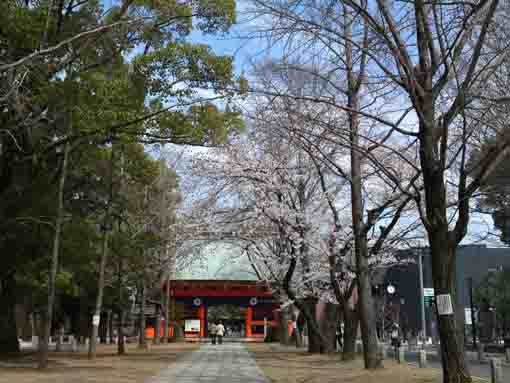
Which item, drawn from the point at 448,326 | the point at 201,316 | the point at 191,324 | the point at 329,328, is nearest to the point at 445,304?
the point at 448,326

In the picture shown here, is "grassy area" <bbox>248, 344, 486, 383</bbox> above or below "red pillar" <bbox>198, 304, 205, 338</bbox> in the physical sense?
below

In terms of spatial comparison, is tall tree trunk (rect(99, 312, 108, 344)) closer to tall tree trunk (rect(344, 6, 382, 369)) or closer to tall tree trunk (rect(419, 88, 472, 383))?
tall tree trunk (rect(344, 6, 382, 369))

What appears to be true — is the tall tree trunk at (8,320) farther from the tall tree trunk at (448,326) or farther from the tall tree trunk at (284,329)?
the tall tree trunk at (284,329)

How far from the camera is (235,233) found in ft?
85.8

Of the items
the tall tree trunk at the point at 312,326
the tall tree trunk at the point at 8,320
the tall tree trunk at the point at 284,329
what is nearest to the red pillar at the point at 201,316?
the tall tree trunk at the point at 284,329

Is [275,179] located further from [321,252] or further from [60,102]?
[60,102]

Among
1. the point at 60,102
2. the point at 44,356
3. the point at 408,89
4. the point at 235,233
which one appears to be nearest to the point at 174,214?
the point at 235,233

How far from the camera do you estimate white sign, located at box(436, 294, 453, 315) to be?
10773 millimetres

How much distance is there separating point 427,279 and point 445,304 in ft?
172

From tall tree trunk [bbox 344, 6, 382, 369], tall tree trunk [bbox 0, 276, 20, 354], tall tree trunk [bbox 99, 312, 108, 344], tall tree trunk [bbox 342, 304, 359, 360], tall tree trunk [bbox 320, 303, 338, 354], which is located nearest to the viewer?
tall tree trunk [bbox 344, 6, 382, 369]

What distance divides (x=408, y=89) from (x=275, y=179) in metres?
14.0

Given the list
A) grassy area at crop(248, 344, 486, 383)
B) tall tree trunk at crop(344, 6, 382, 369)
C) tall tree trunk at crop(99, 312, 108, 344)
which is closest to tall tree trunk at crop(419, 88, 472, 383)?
grassy area at crop(248, 344, 486, 383)

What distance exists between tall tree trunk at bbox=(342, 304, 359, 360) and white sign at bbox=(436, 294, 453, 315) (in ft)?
41.3

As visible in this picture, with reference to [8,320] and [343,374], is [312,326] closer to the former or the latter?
[343,374]
